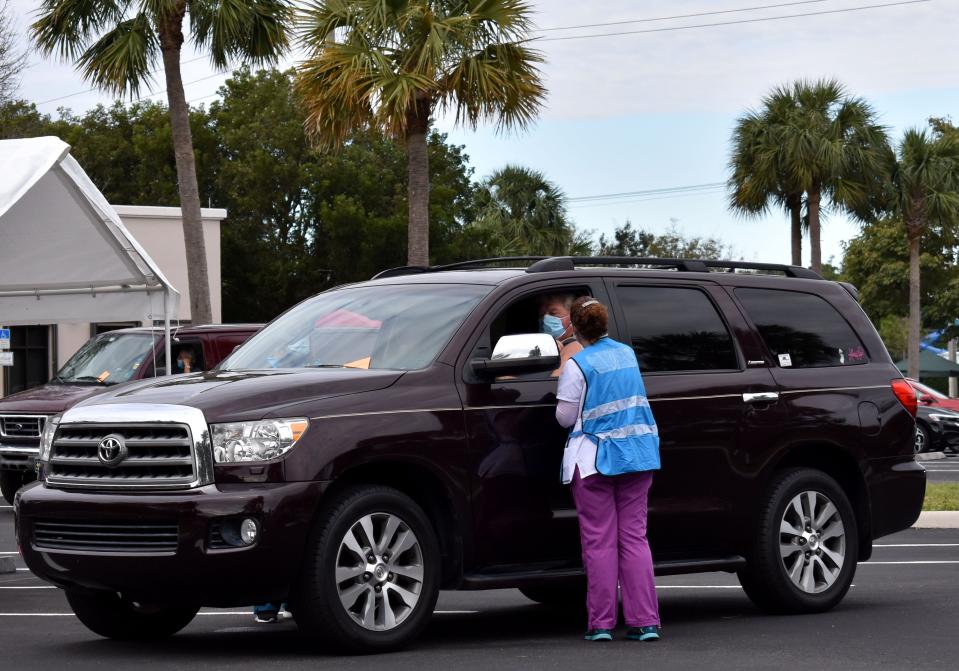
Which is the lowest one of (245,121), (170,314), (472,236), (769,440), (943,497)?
(943,497)

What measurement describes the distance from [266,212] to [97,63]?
92.3 feet

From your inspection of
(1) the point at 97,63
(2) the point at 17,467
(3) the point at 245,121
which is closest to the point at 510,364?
(2) the point at 17,467

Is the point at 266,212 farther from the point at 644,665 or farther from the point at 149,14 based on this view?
the point at 644,665

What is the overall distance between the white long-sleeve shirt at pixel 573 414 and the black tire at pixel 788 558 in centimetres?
162

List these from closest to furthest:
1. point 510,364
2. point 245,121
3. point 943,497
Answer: point 510,364 → point 943,497 → point 245,121

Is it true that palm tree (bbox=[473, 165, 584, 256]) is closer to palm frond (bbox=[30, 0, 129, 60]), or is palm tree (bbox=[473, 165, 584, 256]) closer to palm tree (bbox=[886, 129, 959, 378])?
palm tree (bbox=[886, 129, 959, 378])

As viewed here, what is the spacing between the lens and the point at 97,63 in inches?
1017

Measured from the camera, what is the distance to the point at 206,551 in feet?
23.4

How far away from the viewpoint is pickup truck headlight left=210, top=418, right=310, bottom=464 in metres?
7.25

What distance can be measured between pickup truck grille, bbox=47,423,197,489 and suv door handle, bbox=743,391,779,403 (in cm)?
335

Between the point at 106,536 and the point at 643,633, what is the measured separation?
267 cm

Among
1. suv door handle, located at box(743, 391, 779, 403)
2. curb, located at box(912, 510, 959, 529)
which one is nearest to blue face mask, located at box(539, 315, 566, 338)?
suv door handle, located at box(743, 391, 779, 403)

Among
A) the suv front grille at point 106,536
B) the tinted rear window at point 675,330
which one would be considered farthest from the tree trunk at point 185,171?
the suv front grille at point 106,536

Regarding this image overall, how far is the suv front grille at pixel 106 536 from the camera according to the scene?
722 centimetres
